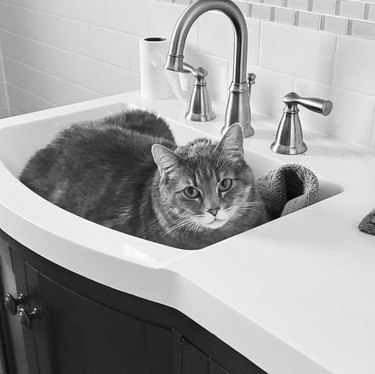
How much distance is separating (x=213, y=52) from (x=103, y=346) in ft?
2.60

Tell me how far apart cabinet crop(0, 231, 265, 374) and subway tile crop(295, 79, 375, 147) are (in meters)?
0.61

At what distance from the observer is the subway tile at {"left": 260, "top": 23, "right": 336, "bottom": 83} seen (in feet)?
4.12

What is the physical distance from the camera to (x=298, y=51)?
4.28ft

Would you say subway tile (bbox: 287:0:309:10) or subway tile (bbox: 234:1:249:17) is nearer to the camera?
subway tile (bbox: 287:0:309:10)

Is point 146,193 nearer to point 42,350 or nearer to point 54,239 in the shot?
point 54,239

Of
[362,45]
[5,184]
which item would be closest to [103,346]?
[5,184]

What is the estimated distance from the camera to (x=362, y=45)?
1.18 m

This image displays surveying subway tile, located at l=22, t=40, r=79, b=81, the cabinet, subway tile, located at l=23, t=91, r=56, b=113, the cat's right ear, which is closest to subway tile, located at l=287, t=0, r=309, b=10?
the cat's right ear

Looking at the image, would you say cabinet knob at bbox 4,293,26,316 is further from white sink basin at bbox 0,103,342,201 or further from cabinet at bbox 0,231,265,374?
white sink basin at bbox 0,103,342,201

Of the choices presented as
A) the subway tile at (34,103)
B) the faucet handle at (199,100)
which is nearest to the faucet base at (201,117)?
the faucet handle at (199,100)

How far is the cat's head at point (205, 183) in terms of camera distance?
1038 millimetres

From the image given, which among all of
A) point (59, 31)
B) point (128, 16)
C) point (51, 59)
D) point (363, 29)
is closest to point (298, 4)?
point (363, 29)

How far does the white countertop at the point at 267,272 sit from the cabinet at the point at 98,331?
0.12ft

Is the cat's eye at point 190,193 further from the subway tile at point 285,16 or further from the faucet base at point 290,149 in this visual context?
the subway tile at point 285,16
